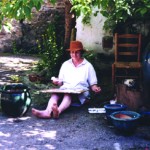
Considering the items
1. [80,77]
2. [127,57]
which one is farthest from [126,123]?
[127,57]

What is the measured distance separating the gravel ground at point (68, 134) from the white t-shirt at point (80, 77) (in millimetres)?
433

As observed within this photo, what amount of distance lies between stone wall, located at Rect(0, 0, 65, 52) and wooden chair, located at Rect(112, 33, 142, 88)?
581 cm

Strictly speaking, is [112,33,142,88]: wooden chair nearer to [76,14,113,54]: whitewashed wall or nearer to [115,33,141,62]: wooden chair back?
[115,33,141,62]: wooden chair back

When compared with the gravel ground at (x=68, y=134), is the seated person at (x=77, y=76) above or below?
above

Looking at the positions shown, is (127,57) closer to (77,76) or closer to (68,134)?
(77,76)

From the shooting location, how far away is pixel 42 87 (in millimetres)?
7477

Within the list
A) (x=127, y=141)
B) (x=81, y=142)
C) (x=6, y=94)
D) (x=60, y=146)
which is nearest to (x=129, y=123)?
(x=127, y=141)

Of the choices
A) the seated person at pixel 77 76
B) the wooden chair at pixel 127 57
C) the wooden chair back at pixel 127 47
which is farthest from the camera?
the wooden chair back at pixel 127 47

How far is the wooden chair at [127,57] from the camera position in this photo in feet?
22.2

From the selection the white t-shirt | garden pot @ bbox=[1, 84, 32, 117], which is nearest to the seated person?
the white t-shirt

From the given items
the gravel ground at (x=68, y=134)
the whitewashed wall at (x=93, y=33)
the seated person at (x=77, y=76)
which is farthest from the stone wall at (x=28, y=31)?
the gravel ground at (x=68, y=134)

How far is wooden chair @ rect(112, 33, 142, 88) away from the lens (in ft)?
22.2

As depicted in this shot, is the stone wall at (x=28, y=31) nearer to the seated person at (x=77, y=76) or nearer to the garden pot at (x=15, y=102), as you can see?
the seated person at (x=77, y=76)

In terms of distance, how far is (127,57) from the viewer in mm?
7574
